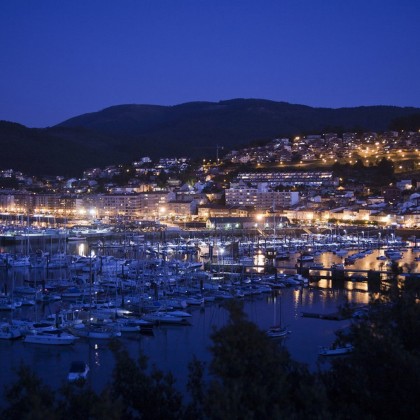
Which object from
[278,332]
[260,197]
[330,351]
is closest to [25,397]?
[330,351]

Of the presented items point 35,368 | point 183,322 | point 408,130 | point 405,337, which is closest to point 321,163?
point 408,130

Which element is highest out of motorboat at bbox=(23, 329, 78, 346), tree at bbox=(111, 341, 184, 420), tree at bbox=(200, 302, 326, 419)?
tree at bbox=(200, 302, 326, 419)

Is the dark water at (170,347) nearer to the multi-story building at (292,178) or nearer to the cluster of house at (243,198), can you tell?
the cluster of house at (243,198)

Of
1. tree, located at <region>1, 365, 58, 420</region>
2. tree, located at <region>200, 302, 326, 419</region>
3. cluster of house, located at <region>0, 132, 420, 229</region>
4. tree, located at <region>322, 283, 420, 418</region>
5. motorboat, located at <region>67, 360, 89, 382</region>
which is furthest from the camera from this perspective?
cluster of house, located at <region>0, 132, 420, 229</region>

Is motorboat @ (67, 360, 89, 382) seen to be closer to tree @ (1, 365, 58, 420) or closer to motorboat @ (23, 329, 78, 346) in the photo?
motorboat @ (23, 329, 78, 346)

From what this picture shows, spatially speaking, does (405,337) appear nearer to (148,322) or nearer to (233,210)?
(148,322)

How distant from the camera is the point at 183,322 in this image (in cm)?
1204

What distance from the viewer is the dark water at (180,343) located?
9.32 meters

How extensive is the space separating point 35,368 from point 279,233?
21934 mm

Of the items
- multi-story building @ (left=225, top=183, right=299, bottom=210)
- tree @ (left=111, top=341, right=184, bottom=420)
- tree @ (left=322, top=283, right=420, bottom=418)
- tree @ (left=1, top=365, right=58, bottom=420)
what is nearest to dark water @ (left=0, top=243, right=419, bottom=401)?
tree @ (left=322, top=283, right=420, bottom=418)

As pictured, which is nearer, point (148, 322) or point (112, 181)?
point (148, 322)

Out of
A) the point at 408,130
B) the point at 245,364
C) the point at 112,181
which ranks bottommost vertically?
the point at 245,364

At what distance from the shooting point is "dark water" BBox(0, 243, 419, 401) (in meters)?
9.32

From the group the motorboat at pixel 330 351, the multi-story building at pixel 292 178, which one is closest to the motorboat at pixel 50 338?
the motorboat at pixel 330 351
